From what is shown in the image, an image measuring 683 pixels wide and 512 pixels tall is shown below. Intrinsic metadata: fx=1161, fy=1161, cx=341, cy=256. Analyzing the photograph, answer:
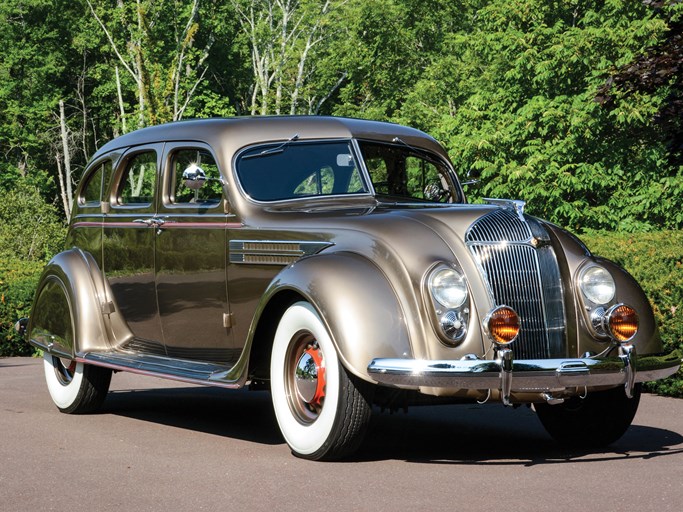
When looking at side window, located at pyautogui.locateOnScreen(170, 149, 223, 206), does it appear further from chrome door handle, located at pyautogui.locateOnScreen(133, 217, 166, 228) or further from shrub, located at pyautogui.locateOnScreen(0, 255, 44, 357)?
Answer: shrub, located at pyautogui.locateOnScreen(0, 255, 44, 357)

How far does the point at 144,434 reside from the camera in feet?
25.5

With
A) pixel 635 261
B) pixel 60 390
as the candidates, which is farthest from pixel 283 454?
pixel 635 261

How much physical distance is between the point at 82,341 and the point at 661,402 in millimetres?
4763

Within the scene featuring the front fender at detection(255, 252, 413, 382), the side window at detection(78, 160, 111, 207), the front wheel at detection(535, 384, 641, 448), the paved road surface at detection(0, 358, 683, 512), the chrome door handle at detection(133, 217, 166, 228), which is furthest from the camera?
the side window at detection(78, 160, 111, 207)

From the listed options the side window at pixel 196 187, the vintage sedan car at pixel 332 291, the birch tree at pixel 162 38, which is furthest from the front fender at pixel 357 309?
the birch tree at pixel 162 38

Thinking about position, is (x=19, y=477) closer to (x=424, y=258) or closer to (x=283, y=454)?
(x=283, y=454)

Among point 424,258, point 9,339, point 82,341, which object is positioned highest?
point 424,258

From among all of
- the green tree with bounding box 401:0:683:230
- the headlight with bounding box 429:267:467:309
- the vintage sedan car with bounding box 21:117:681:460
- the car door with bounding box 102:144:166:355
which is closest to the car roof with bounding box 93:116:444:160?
the vintage sedan car with bounding box 21:117:681:460

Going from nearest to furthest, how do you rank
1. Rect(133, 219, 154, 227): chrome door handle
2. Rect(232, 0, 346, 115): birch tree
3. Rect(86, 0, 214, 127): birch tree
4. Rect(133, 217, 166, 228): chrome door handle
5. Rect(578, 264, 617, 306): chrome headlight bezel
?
Rect(578, 264, 617, 306): chrome headlight bezel < Rect(133, 217, 166, 228): chrome door handle < Rect(133, 219, 154, 227): chrome door handle < Rect(86, 0, 214, 127): birch tree < Rect(232, 0, 346, 115): birch tree

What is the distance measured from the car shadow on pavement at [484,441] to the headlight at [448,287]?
97 centimetres

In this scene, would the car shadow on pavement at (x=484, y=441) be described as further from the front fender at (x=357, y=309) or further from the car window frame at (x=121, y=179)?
the car window frame at (x=121, y=179)

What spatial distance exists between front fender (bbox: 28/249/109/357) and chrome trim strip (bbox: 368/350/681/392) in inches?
130

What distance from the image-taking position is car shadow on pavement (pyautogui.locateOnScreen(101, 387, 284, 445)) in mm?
7961

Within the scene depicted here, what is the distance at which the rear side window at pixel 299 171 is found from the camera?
7.64 meters
